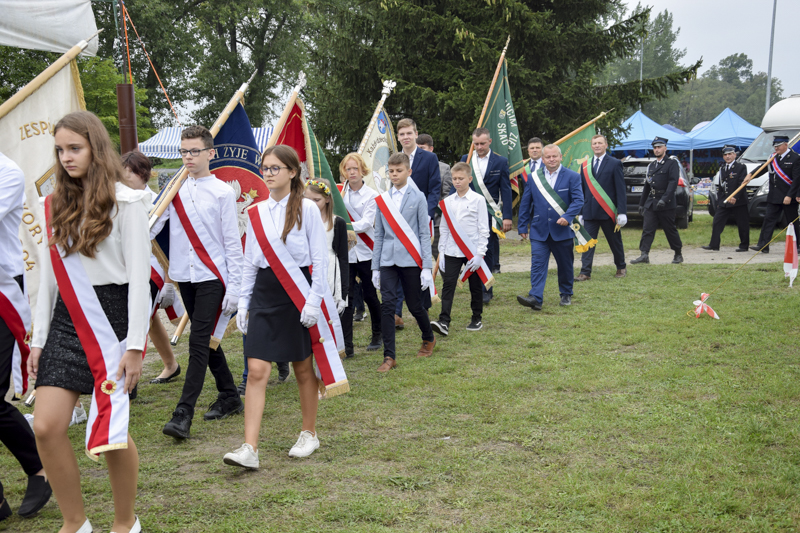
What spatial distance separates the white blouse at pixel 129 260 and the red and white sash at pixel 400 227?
3276mm

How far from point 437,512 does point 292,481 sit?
2.89ft

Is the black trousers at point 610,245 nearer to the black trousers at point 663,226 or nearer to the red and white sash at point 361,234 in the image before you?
the black trousers at point 663,226

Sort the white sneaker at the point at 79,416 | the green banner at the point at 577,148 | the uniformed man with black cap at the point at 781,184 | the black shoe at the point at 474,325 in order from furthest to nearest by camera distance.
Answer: the uniformed man with black cap at the point at 781,184 < the green banner at the point at 577,148 < the black shoe at the point at 474,325 < the white sneaker at the point at 79,416

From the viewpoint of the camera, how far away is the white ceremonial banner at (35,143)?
4.66 m

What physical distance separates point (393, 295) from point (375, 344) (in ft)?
3.21

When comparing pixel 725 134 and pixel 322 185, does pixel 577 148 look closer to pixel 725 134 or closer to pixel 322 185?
pixel 322 185

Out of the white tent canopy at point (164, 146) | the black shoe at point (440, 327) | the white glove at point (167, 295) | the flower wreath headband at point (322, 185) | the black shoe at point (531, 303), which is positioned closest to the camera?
the white glove at point (167, 295)

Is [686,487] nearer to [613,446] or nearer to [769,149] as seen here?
[613,446]

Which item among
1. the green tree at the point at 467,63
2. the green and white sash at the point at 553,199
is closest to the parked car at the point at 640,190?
the green tree at the point at 467,63

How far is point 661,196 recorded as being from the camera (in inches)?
456

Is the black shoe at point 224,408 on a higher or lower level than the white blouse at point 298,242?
lower

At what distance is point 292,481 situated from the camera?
383 cm

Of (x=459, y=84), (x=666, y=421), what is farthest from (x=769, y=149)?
(x=666, y=421)

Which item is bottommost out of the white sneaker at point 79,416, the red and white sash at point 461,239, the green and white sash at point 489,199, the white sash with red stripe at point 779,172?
the white sneaker at point 79,416
